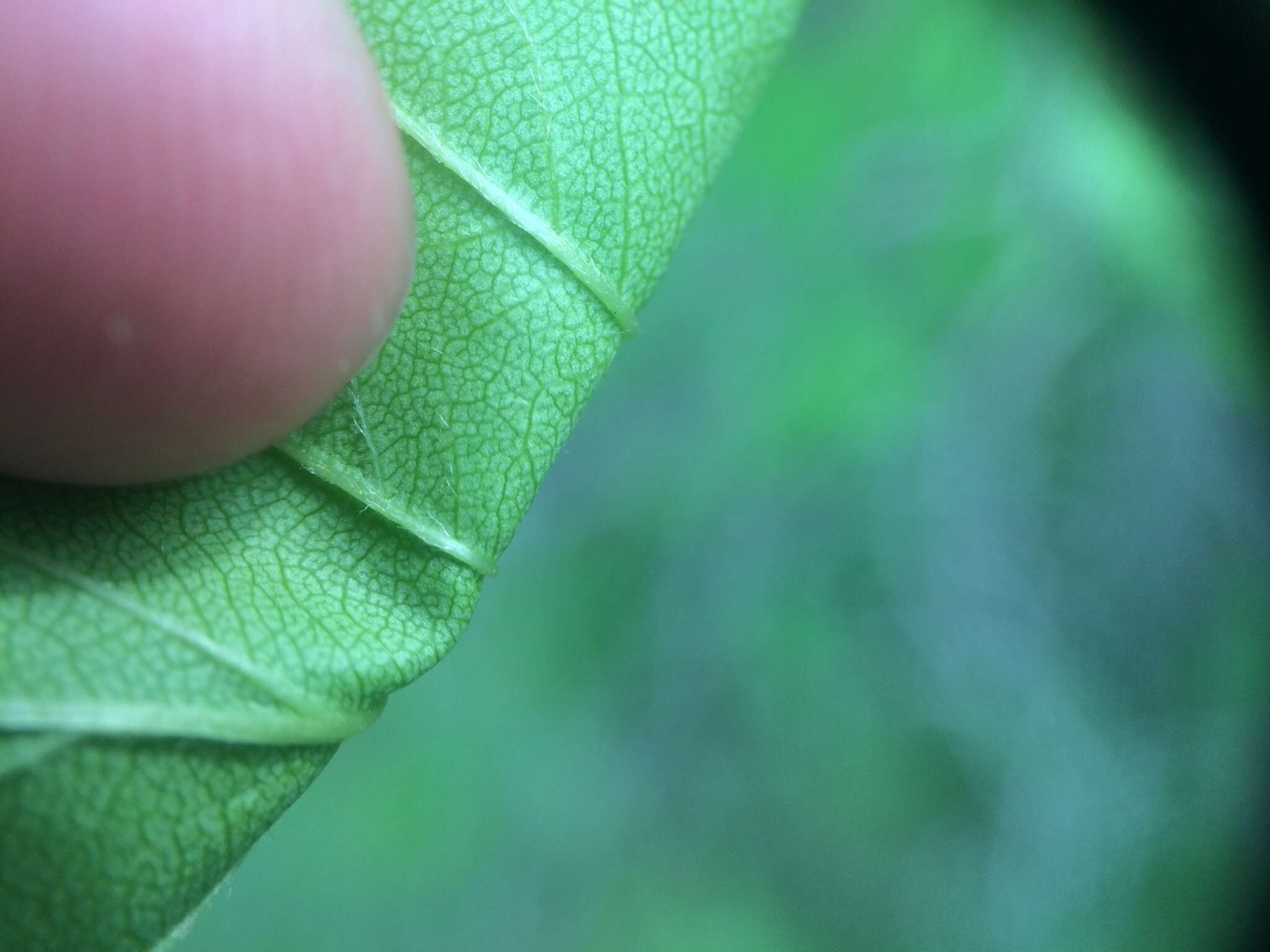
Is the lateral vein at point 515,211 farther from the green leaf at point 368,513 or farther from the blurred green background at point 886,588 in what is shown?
the blurred green background at point 886,588

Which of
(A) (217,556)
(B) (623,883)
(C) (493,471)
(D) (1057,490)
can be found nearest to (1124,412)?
(D) (1057,490)

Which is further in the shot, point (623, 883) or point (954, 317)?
point (954, 317)

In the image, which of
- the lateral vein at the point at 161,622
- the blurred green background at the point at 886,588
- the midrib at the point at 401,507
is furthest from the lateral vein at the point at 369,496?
the blurred green background at the point at 886,588

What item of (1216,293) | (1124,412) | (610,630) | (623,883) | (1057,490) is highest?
(1216,293)

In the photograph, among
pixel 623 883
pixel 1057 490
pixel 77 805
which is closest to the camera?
pixel 77 805

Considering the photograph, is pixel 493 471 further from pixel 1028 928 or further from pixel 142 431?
pixel 1028 928

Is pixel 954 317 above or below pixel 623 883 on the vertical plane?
above

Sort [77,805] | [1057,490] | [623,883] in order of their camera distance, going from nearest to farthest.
→ [77,805] → [623,883] → [1057,490]
